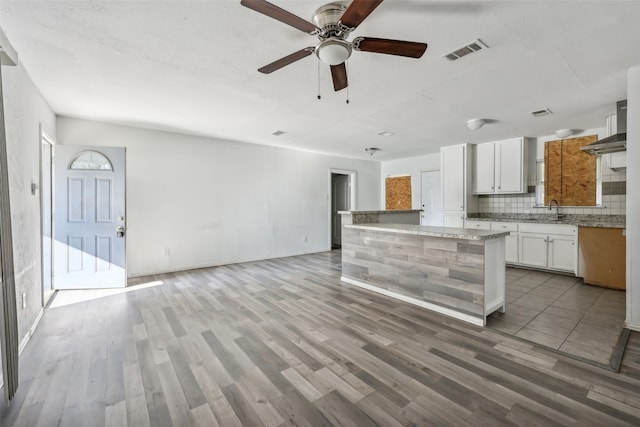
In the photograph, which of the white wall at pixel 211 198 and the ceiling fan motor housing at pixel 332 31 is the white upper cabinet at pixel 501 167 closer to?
the white wall at pixel 211 198

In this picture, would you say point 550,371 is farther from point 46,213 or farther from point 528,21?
point 46,213

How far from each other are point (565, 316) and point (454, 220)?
10.4 feet

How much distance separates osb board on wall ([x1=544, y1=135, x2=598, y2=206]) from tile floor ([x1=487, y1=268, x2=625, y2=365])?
155cm

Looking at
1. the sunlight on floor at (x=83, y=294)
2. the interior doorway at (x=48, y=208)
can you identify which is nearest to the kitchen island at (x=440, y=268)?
the sunlight on floor at (x=83, y=294)

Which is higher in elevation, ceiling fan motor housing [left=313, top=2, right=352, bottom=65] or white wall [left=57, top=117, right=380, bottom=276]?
ceiling fan motor housing [left=313, top=2, right=352, bottom=65]

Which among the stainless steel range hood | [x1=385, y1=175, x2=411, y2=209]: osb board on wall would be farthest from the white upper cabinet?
[x1=385, y1=175, x2=411, y2=209]: osb board on wall

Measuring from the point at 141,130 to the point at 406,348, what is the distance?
492 cm

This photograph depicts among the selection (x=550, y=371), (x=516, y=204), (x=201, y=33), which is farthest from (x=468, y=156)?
(x=201, y=33)

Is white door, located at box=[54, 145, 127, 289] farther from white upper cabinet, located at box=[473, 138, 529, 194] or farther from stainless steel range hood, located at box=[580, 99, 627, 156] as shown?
white upper cabinet, located at box=[473, 138, 529, 194]

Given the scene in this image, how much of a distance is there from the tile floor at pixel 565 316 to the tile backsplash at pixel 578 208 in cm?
137

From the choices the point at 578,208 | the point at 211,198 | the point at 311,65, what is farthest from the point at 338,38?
the point at 578,208

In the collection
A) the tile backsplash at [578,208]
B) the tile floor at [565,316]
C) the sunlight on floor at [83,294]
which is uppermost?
the tile backsplash at [578,208]

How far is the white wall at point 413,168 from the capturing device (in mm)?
6859

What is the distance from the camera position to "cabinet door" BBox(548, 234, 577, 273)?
4348 mm
